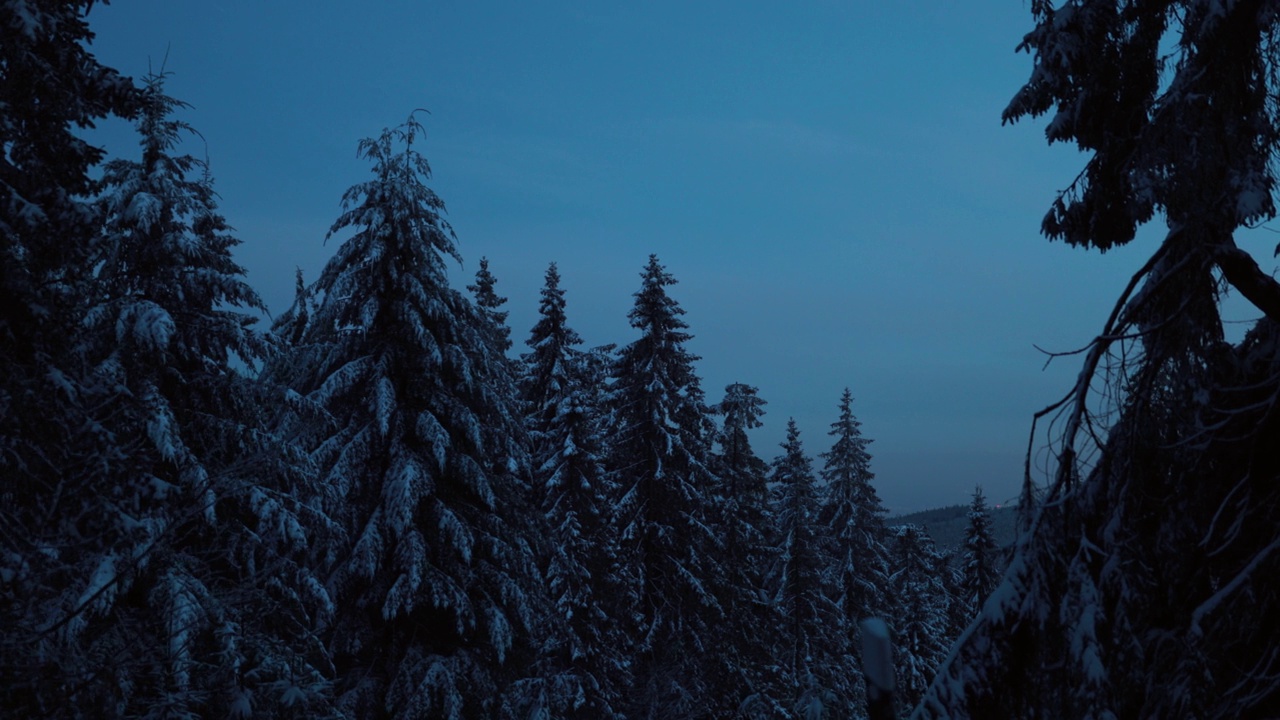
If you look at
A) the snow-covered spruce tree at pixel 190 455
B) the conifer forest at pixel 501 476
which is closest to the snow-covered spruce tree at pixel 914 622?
the conifer forest at pixel 501 476

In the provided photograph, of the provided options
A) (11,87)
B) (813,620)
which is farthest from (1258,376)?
(813,620)

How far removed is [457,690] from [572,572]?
7.04 meters

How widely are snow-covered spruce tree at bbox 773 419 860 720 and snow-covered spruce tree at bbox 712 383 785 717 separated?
87 centimetres

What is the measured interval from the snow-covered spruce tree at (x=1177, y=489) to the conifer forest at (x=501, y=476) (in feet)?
0.05

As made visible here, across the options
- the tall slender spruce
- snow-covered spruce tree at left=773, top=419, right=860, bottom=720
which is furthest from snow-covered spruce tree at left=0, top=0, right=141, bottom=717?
snow-covered spruce tree at left=773, top=419, right=860, bottom=720

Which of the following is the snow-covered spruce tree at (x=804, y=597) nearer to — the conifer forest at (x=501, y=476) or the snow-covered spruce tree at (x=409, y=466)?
the conifer forest at (x=501, y=476)

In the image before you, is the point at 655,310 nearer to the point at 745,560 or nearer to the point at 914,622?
the point at 745,560

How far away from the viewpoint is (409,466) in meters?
13.9

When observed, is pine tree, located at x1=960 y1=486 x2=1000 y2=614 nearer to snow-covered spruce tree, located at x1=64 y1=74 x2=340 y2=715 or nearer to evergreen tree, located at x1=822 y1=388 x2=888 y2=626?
evergreen tree, located at x1=822 y1=388 x2=888 y2=626

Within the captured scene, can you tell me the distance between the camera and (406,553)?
13562mm

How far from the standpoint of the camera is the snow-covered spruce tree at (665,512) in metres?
20.3

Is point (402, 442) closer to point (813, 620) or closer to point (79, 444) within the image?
point (79, 444)

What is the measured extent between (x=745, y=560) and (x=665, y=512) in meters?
5.43

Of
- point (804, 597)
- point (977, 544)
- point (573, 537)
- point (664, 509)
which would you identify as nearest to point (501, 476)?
point (573, 537)
